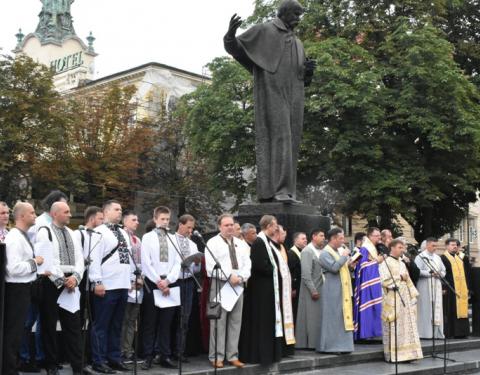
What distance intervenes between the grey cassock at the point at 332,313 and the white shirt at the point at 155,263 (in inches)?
99.0

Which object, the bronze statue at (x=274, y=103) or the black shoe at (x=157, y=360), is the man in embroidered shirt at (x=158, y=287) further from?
the bronze statue at (x=274, y=103)

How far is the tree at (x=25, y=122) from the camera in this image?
101 feet

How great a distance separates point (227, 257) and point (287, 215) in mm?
1971

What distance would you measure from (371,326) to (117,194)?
26.2m

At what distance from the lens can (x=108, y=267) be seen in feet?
28.5

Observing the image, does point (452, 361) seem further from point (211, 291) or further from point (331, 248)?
point (211, 291)

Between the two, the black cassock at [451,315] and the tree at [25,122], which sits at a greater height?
the tree at [25,122]

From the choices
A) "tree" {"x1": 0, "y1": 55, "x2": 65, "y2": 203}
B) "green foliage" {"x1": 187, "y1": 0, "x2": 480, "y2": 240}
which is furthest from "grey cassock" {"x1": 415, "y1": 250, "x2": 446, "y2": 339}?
"tree" {"x1": 0, "y1": 55, "x2": 65, "y2": 203}

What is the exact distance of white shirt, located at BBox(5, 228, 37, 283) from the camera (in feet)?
23.6

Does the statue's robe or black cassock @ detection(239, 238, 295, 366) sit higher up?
the statue's robe

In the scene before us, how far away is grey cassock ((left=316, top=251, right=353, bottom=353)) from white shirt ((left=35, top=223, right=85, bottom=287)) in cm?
391

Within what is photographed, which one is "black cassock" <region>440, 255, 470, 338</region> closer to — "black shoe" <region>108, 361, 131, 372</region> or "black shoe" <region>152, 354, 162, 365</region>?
"black shoe" <region>152, 354, 162, 365</region>

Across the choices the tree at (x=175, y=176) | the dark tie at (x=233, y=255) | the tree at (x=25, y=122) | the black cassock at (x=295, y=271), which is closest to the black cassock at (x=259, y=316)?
the dark tie at (x=233, y=255)

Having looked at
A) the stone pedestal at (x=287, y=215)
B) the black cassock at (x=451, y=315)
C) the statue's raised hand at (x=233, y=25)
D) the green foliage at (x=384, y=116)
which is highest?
the green foliage at (x=384, y=116)
